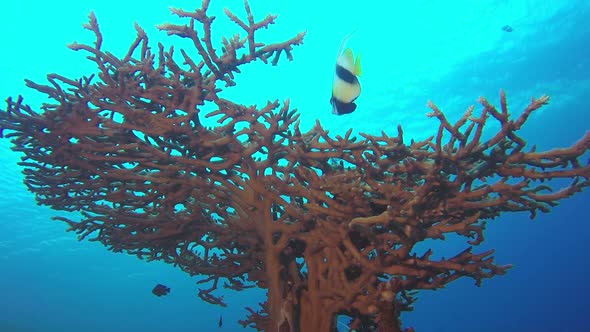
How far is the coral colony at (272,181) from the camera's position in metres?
3.13

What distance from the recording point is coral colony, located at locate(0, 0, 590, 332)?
10.3ft

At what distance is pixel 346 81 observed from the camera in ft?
8.73

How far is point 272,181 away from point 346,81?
164 centimetres

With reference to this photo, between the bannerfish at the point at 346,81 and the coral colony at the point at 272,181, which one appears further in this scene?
the coral colony at the point at 272,181

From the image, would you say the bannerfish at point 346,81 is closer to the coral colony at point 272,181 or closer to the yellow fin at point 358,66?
the yellow fin at point 358,66

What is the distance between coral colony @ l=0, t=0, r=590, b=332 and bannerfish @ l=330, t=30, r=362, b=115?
68 centimetres

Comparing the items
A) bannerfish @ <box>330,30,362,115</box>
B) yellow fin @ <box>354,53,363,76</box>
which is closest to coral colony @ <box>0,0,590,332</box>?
bannerfish @ <box>330,30,362,115</box>

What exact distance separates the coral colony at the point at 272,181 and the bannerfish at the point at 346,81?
0.68 metres

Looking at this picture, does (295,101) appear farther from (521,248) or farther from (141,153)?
(521,248)

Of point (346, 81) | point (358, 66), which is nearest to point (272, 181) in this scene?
point (346, 81)

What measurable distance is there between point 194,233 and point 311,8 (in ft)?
54.8

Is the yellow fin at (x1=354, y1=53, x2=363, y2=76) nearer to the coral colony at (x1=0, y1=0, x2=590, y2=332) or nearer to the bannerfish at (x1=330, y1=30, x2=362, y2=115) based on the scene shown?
the bannerfish at (x1=330, y1=30, x2=362, y2=115)

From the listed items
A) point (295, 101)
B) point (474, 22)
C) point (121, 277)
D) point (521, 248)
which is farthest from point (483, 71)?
point (521, 248)

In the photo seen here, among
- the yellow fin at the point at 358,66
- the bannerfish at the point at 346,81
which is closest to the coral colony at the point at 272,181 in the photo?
the bannerfish at the point at 346,81
